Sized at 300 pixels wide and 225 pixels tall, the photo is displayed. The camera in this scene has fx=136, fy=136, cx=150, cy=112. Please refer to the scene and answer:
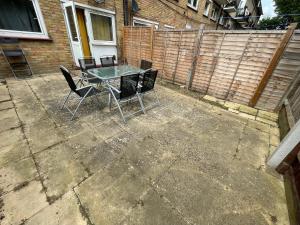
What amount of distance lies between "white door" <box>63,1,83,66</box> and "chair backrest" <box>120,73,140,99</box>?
3.66m

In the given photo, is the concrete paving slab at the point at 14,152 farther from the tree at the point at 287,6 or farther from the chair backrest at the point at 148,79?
the tree at the point at 287,6

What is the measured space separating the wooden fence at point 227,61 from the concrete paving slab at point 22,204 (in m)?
4.38

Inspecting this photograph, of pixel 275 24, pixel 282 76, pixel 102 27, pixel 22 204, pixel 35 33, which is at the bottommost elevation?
pixel 22 204

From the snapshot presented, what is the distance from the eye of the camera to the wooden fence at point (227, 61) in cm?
292

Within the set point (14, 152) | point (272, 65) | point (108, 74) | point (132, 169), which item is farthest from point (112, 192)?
point (272, 65)

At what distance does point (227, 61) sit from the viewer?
3605 millimetres

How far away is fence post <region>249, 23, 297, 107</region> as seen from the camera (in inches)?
106

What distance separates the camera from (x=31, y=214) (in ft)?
4.24

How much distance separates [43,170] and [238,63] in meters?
4.44

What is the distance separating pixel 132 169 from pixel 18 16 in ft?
18.2

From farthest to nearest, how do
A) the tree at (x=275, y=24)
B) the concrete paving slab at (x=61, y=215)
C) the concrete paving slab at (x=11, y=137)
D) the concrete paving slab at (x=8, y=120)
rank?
the tree at (x=275, y=24) < the concrete paving slab at (x=8, y=120) < the concrete paving slab at (x=11, y=137) < the concrete paving slab at (x=61, y=215)

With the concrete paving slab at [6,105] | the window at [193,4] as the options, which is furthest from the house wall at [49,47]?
the window at [193,4]

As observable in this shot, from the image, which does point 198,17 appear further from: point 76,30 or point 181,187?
point 181,187

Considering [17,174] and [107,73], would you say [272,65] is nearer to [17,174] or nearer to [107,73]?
[107,73]
